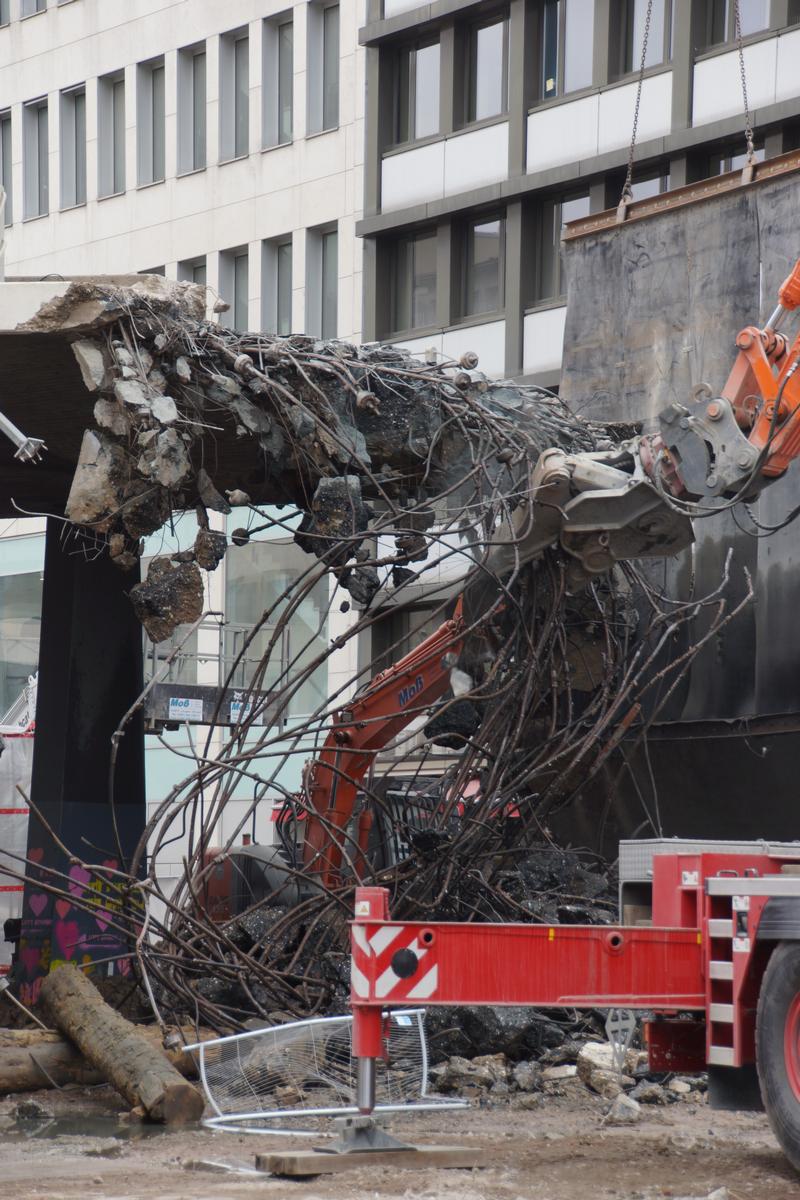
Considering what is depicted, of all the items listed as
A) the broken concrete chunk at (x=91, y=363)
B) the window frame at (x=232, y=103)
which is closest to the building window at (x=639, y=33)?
the window frame at (x=232, y=103)

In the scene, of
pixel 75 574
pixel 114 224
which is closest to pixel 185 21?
pixel 114 224

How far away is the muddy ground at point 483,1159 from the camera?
27.0 feet

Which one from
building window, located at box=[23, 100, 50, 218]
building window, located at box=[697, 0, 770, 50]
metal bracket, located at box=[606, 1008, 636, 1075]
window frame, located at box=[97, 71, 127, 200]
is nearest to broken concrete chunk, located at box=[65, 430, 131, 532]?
metal bracket, located at box=[606, 1008, 636, 1075]

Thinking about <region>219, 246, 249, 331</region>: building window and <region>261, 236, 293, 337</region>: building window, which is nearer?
<region>261, 236, 293, 337</region>: building window

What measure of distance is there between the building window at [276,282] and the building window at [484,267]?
501 centimetres

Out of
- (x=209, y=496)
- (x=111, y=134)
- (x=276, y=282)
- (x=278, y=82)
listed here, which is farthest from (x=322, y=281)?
(x=209, y=496)

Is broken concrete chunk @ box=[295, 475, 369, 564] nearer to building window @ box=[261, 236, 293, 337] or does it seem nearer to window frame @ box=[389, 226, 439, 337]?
window frame @ box=[389, 226, 439, 337]

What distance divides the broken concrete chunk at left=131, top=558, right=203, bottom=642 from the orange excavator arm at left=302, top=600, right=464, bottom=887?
10.4 ft

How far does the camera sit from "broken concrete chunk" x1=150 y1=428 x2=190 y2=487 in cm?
1194

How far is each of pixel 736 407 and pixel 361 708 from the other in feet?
16.2

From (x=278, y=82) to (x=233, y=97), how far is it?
1.07 meters

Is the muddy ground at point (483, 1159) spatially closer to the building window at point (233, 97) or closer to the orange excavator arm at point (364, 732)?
the orange excavator arm at point (364, 732)

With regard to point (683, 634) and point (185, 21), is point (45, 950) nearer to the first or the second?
point (683, 634)

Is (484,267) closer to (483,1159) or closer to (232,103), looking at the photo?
(232,103)
